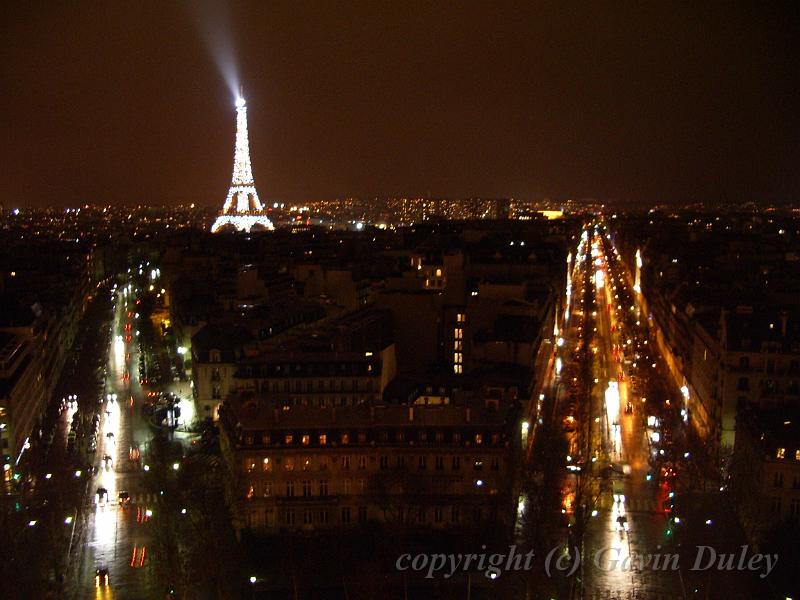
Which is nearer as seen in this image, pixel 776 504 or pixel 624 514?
pixel 776 504

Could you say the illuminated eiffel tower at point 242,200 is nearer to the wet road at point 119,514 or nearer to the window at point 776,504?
the wet road at point 119,514

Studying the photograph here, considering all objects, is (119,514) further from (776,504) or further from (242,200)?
(242,200)

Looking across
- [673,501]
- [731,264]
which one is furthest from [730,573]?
[731,264]

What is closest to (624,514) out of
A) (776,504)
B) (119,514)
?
(776,504)

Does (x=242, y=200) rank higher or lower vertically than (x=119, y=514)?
higher

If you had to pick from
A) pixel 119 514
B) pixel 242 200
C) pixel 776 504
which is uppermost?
pixel 242 200

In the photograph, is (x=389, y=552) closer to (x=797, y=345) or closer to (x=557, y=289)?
(x=797, y=345)

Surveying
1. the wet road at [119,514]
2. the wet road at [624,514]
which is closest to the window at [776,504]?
the wet road at [624,514]

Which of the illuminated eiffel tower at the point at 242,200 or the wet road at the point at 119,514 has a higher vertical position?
the illuminated eiffel tower at the point at 242,200

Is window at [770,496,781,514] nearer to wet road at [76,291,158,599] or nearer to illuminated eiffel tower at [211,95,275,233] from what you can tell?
wet road at [76,291,158,599]
